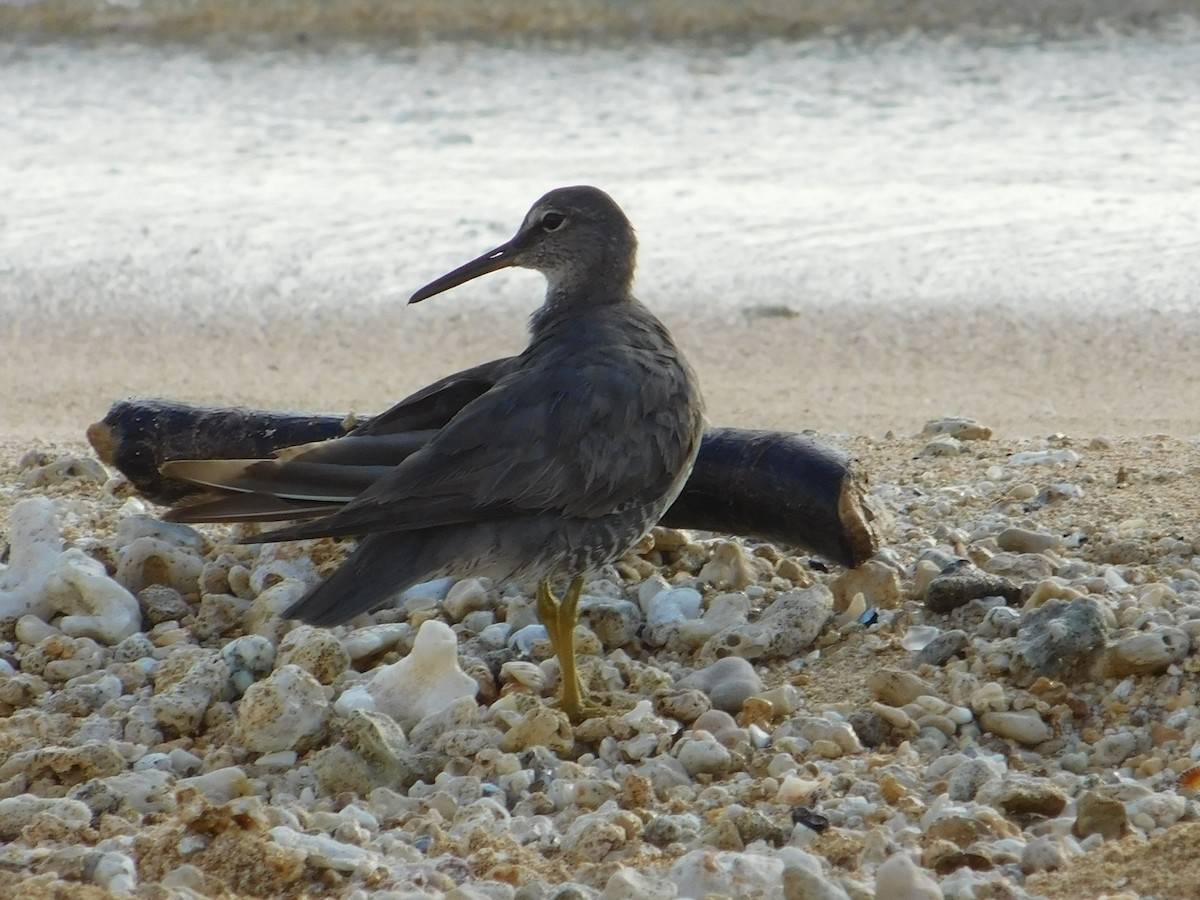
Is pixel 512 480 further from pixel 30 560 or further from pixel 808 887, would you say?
pixel 30 560

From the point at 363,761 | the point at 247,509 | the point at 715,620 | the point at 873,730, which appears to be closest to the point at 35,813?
the point at 363,761

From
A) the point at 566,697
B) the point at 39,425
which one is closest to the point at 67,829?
the point at 566,697

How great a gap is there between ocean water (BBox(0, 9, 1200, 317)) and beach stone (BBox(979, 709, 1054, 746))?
4.52 meters

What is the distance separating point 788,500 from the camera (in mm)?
4602

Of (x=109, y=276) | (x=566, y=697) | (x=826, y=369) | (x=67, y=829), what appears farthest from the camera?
(x=109, y=276)

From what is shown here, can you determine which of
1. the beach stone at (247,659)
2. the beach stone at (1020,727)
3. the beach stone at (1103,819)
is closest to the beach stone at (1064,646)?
the beach stone at (1020,727)

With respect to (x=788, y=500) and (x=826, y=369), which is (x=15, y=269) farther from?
(x=788, y=500)

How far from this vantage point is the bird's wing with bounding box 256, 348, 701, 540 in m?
3.98

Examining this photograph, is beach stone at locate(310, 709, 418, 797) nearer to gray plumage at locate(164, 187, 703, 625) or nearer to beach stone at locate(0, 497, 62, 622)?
gray plumage at locate(164, 187, 703, 625)

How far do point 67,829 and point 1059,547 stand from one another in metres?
2.80

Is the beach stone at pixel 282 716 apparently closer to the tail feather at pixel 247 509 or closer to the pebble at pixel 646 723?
the pebble at pixel 646 723

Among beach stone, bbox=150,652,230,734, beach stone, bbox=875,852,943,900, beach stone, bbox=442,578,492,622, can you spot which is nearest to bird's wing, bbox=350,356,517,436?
beach stone, bbox=442,578,492,622

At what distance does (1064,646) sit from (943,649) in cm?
32

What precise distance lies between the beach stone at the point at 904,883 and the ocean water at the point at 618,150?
5.38 metres
